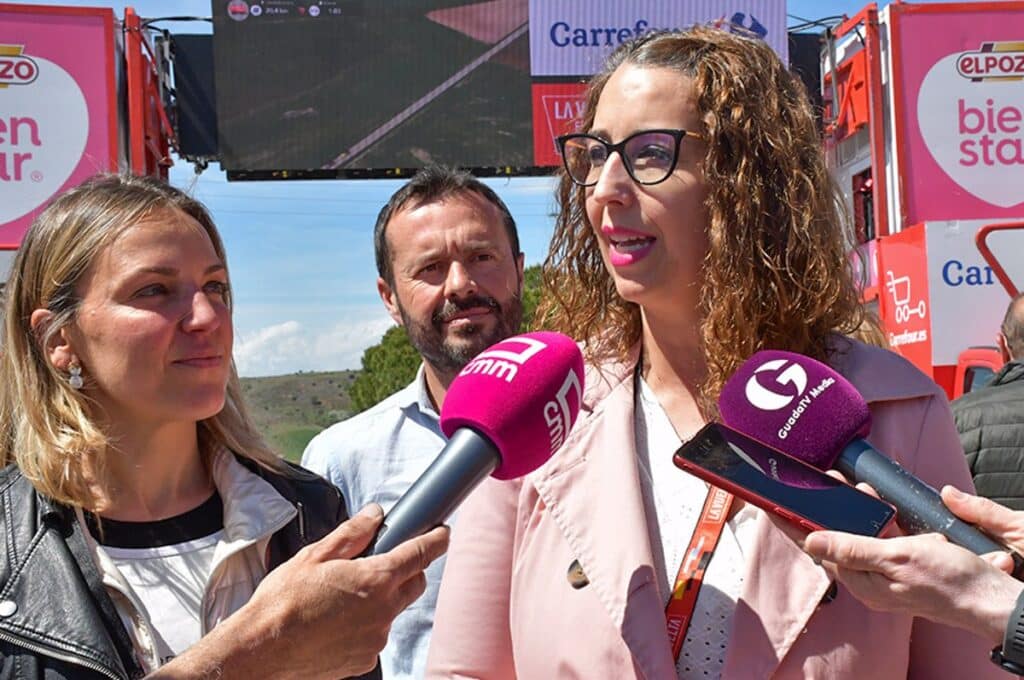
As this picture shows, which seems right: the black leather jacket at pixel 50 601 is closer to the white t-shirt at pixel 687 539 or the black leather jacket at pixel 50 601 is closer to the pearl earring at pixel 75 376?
the pearl earring at pixel 75 376

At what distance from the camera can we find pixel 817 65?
1120 centimetres

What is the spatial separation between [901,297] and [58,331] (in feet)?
20.0

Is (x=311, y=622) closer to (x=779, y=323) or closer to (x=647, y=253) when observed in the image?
(x=647, y=253)

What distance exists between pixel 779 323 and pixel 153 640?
1.22m

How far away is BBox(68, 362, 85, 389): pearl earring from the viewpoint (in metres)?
2.09

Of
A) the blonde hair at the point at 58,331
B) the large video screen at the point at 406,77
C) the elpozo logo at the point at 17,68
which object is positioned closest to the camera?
the blonde hair at the point at 58,331

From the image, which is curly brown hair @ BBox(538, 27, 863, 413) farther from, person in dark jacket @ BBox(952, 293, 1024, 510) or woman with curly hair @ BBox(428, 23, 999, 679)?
person in dark jacket @ BBox(952, 293, 1024, 510)

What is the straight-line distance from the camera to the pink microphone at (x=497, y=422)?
4.67 feet

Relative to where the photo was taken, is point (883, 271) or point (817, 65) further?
point (817, 65)

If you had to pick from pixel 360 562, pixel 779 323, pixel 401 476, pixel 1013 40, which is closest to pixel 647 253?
pixel 779 323

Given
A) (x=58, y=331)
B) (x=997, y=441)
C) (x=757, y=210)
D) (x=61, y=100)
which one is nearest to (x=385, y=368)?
(x=61, y=100)

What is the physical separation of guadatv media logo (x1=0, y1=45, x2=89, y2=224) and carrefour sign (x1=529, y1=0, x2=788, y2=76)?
4.47m

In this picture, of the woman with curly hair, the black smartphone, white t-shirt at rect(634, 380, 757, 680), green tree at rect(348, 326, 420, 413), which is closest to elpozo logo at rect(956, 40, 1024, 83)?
the woman with curly hair

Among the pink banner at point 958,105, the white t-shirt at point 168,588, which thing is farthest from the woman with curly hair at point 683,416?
the pink banner at point 958,105
